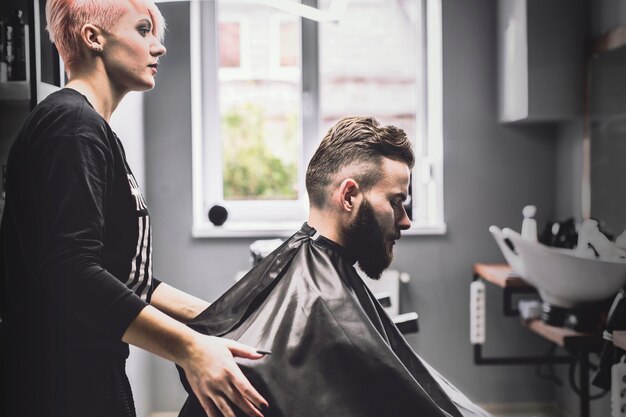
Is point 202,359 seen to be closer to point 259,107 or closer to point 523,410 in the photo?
point 259,107

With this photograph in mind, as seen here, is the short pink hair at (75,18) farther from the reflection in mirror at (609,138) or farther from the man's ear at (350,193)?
the reflection in mirror at (609,138)

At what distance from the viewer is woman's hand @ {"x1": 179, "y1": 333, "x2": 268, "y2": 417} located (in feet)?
3.43

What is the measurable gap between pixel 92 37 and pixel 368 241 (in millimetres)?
727

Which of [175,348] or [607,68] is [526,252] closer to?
[607,68]

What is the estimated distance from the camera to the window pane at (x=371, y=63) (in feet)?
11.2

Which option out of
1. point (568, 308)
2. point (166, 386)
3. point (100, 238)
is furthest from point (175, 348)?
point (166, 386)

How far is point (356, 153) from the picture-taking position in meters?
1.38

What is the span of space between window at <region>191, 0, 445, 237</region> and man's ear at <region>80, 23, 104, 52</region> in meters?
2.10

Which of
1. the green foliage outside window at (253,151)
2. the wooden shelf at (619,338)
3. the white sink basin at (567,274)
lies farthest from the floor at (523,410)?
the green foliage outside window at (253,151)

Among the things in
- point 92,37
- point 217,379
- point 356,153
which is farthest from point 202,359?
point 92,37

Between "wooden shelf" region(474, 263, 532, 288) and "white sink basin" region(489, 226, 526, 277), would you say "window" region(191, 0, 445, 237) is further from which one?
"white sink basin" region(489, 226, 526, 277)

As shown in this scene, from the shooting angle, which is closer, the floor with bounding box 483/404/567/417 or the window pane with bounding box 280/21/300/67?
the floor with bounding box 483/404/567/417

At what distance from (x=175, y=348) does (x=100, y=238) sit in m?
0.24

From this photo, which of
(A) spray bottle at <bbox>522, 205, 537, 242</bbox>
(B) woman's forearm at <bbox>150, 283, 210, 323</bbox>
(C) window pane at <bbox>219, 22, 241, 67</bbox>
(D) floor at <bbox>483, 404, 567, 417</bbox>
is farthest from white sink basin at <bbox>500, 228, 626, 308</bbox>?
(C) window pane at <bbox>219, 22, 241, 67</bbox>
